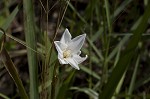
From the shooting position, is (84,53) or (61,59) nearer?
(61,59)

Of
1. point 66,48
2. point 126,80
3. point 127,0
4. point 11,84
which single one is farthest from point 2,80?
point 66,48

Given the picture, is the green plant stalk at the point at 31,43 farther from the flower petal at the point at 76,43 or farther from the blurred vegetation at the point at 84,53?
the flower petal at the point at 76,43

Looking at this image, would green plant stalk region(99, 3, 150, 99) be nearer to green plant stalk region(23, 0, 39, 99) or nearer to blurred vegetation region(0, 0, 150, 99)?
blurred vegetation region(0, 0, 150, 99)

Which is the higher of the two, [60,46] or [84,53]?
[60,46]

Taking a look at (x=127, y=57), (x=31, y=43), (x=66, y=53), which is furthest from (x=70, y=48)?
(x=127, y=57)

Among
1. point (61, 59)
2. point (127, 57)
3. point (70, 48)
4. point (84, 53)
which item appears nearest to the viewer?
point (61, 59)

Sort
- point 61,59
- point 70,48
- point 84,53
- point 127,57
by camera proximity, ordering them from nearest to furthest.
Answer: point 61,59 < point 70,48 < point 127,57 < point 84,53

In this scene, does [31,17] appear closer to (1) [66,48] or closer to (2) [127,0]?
(1) [66,48]

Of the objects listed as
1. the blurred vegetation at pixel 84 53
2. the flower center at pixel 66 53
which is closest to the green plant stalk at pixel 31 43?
the blurred vegetation at pixel 84 53

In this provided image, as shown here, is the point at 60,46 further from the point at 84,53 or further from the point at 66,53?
the point at 84,53
